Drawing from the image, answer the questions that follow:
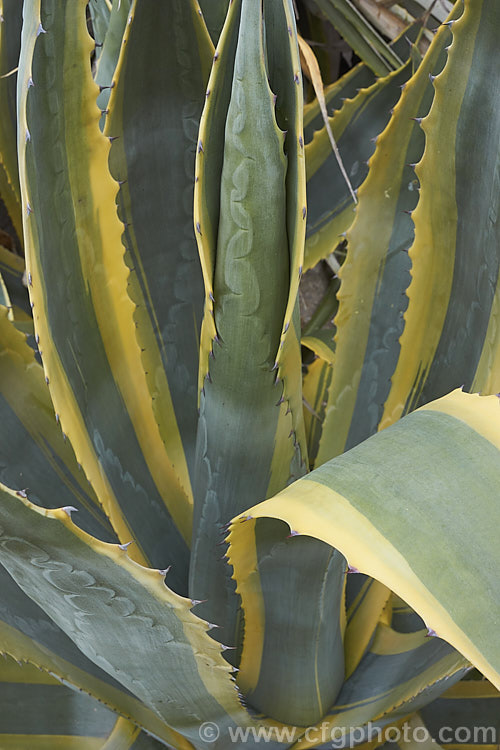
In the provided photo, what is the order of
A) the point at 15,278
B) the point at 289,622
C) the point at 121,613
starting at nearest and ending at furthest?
the point at 121,613 → the point at 289,622 → the point at 15,278

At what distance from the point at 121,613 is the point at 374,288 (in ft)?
1.30

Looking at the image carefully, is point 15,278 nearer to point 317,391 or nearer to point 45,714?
point 317,391

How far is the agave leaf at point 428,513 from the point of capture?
0.96 feet

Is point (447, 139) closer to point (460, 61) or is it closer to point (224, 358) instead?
point (460, 61)

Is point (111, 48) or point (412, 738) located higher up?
point (111, 48)

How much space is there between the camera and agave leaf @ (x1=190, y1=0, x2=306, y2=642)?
44 cm

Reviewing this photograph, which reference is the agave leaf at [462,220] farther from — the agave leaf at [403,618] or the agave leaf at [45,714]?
the agave leaf at [45,714]

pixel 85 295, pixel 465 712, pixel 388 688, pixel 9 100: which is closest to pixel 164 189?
pixel 85 295

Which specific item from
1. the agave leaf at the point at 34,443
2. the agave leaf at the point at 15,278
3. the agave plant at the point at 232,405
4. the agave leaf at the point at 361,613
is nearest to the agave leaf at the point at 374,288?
the agave plant at the point at 232,405

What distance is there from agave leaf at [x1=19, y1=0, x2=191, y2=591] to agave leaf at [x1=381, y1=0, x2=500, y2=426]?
25 centimetres

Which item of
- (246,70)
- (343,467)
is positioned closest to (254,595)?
(343,467)

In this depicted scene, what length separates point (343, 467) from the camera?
37 cm

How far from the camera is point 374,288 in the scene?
2.32 feet

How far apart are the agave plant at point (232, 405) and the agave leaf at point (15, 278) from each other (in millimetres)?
296
